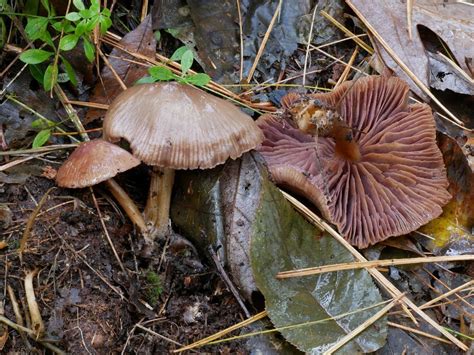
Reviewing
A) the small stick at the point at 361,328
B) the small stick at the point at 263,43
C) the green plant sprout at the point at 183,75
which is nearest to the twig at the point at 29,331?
the small stick at the point at 361,328

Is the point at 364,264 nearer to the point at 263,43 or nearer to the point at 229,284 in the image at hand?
the point at 229,284

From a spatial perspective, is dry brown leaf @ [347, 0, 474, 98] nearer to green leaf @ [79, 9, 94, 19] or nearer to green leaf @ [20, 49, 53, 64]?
green leaf @ [79, 9, 94, 19]

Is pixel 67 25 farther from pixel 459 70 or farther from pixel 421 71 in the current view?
pixel 459 70

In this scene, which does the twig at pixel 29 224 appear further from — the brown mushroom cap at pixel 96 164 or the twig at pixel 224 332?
the twig at pixel 224 332

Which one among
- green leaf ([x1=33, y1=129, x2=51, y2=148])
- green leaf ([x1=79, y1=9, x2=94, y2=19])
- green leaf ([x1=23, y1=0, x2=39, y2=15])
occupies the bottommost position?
green leaf ([x1=33, y1=129, x2=51, y2=148])

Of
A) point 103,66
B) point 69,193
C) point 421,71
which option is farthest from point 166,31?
point 421,71

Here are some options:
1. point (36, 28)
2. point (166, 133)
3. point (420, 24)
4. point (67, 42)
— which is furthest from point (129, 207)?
point (420, 24)

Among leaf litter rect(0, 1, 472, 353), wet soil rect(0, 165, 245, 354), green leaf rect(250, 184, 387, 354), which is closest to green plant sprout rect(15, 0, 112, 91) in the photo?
leaf litter rect(0, 1, 472, 353)
